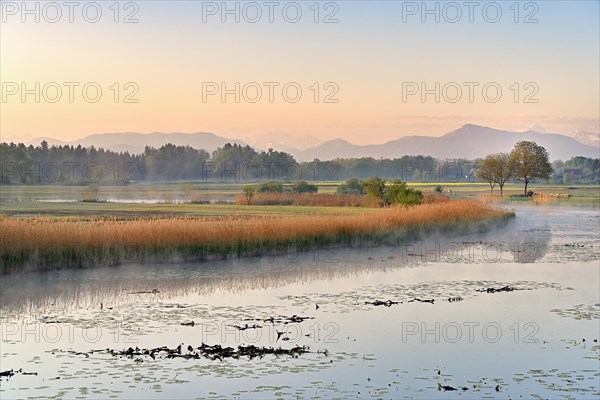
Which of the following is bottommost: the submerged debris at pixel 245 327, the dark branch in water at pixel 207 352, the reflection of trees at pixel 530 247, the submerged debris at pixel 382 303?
the reflection of trees at pixel 530 247

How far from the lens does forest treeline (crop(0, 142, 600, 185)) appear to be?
346 feet

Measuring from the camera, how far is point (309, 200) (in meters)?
67.7

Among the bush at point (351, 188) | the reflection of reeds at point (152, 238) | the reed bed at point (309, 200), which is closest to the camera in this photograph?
the reflection of reeds at point (152, 238)

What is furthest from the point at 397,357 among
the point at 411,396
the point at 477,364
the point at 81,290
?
the point at 81,290

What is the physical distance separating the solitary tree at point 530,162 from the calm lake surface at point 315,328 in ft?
262

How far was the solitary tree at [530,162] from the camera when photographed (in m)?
107

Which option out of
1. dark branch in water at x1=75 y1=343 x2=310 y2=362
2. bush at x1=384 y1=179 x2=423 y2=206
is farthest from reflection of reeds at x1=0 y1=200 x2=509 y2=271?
bush at x1=384 y1=179 x2=423 y2=206

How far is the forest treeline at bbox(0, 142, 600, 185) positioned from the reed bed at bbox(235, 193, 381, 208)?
1438 inches

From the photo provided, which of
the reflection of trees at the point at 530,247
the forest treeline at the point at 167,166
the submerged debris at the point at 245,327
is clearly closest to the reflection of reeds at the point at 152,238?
the reflection of trees at the point at 530,247

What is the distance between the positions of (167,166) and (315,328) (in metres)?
108

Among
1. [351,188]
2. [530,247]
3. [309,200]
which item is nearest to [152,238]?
[530,247]

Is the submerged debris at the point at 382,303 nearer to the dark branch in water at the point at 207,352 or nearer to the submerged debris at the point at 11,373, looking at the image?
the dark branch in water at the point at 207,352

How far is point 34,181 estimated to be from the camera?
10062 centimetres

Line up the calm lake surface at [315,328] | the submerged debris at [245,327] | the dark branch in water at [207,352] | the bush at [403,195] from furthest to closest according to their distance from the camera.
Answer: the bush at [403,195] < the submerged debris at [245,327] < the dark branch in water at [207,352] < the calm lake surface at [315,328]
